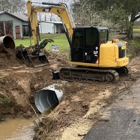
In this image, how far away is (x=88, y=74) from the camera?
11719mm

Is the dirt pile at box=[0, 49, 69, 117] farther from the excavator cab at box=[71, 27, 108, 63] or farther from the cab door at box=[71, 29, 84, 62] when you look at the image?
the excavator cab at box=[71, 27, 108, 63]

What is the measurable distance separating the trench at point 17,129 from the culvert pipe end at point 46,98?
2.61 ft

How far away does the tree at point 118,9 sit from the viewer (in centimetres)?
2400

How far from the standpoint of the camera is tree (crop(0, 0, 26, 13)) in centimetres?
5931

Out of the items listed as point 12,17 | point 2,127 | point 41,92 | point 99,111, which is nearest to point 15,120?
point 2,127

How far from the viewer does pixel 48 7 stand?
12672 mm

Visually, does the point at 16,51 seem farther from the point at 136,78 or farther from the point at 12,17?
the point at 12,17

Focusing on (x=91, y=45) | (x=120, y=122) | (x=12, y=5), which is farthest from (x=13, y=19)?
(x=12, y=5)

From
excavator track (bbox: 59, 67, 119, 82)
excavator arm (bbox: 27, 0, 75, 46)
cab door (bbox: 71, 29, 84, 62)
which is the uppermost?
excavator arm (bbox: 27, 0, 75, 46)

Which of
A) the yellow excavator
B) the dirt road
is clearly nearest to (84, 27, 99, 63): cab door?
the yellow excavator

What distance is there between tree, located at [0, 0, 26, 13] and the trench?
176 ft

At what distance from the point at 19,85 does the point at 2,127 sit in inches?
91.2

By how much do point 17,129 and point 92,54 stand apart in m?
4.69

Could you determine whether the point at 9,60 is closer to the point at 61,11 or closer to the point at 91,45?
the point at 61,11
